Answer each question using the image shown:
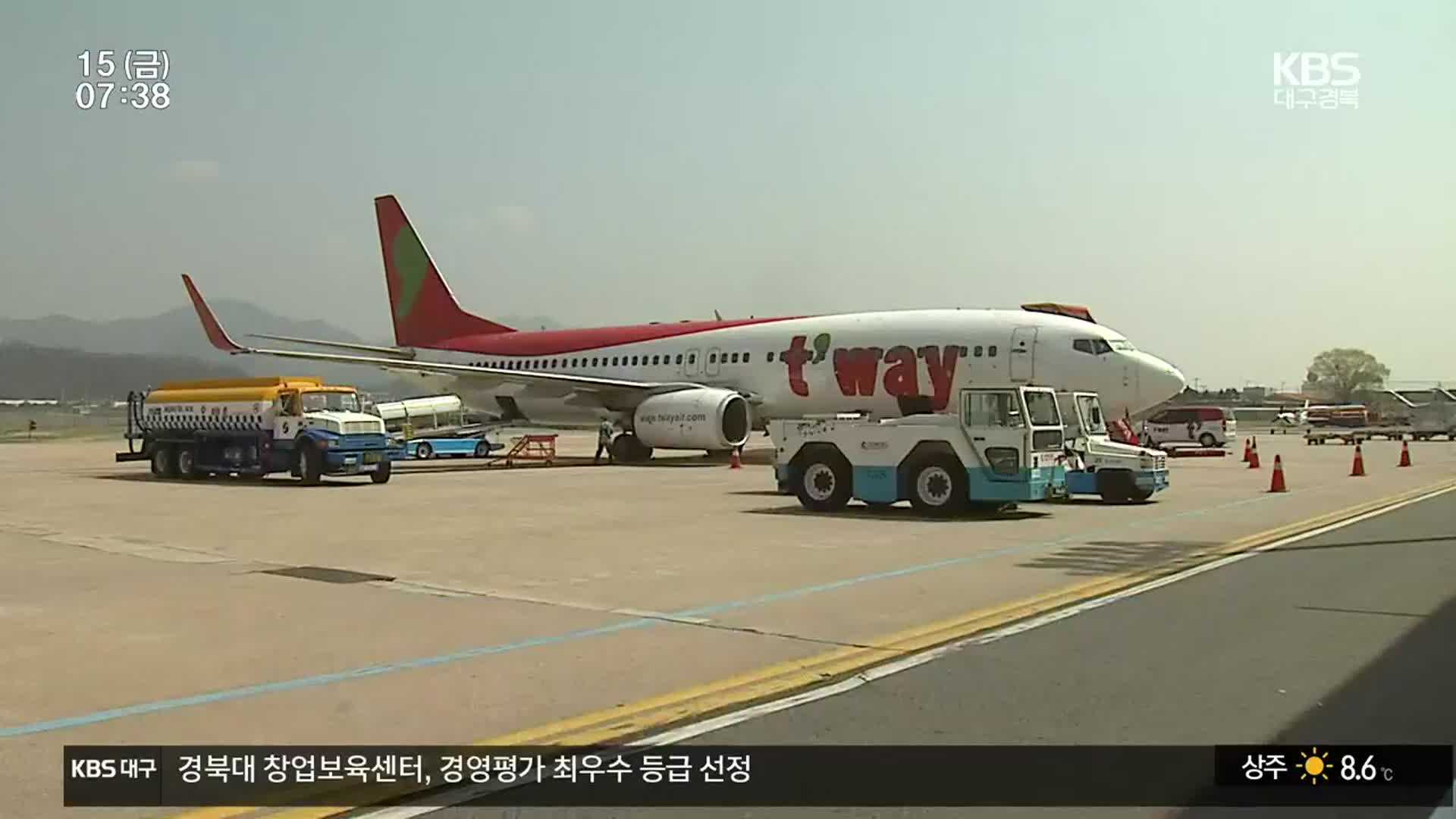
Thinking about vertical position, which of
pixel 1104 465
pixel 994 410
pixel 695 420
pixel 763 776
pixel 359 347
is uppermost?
pixel 359 347

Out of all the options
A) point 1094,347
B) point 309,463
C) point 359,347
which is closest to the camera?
point 309,463

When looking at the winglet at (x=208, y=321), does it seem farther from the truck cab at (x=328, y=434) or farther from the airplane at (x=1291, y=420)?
the airplane at (x=1291, y=420)

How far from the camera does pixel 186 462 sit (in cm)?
2881

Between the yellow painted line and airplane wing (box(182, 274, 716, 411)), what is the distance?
23.6 metres

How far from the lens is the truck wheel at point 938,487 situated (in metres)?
17.8

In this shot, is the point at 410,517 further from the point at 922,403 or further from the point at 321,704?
the point at 922,403

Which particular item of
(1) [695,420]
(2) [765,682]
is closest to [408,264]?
(1) [695,420]

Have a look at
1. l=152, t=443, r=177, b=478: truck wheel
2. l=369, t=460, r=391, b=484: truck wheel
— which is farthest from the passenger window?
l=152, t=443, r=177, b=478: truck wheel

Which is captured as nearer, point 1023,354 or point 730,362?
point 1023,354

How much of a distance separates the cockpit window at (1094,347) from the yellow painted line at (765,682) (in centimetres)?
1580

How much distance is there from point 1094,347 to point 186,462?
21.1m

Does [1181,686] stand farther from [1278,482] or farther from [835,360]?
[835,360]

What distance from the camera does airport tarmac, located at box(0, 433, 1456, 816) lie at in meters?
6.55

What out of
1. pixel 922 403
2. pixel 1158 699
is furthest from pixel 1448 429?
pixel 1158 699
